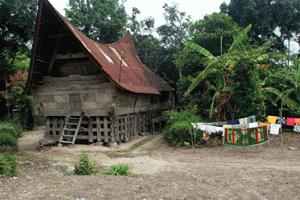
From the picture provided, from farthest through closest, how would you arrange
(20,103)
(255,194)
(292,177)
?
(20,103), (292,177), (255,194)

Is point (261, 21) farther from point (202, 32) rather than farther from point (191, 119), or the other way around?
point (191, 119)

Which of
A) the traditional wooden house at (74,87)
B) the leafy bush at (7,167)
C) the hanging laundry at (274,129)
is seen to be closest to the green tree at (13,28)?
the traditional wooden house at (74,87)

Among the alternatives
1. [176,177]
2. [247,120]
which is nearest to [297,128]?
[247,120]

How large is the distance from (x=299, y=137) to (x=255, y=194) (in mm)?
9423

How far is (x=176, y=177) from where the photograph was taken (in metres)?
8.73

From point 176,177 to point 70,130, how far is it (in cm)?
871

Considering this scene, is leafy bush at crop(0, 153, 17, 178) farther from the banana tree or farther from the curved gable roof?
the banana tree

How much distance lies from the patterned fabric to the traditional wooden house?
548cm

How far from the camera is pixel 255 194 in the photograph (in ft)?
23.1

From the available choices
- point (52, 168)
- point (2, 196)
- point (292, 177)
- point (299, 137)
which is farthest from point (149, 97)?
point (2, 196)

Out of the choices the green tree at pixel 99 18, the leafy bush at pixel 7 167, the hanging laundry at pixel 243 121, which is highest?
the green tree at pixel 99 18

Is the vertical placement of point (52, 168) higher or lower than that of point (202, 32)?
lower

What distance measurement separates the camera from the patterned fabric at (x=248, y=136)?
13.5 m

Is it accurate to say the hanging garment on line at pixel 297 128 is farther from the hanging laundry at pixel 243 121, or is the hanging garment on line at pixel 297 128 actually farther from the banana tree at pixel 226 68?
the banana tree at pixel 226 68
